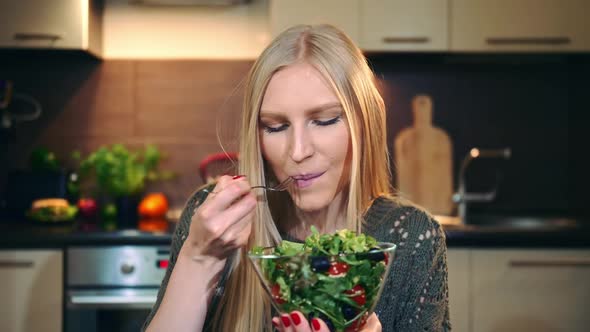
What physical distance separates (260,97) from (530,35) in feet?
5.78

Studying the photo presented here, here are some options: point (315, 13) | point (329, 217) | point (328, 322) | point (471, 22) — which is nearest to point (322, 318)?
point (328, 322)

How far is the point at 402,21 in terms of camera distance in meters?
2.55

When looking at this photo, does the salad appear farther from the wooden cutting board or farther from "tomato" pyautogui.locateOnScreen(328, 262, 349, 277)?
the wooden cutting board

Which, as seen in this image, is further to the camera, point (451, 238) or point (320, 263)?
point (451, 238)

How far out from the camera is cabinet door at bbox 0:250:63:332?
223 cm

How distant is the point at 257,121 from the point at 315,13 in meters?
1.50

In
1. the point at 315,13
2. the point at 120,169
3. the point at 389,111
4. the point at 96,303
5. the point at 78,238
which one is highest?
the point at 315,13

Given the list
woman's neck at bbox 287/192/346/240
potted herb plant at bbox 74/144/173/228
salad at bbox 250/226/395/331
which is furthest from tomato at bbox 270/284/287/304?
potted herb plant at bbox 74/144/173/228

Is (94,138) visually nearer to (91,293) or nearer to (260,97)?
(91,293)

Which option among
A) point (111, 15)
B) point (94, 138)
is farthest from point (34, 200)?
point (111, 15)

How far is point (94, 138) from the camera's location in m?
2.84

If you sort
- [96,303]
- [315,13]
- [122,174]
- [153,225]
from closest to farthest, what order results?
[96,303] < [153,225] < [315,13] < [122,174]

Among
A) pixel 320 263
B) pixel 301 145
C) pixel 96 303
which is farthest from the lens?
pixel 96 303

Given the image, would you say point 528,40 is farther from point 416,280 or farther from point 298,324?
point 298,324
